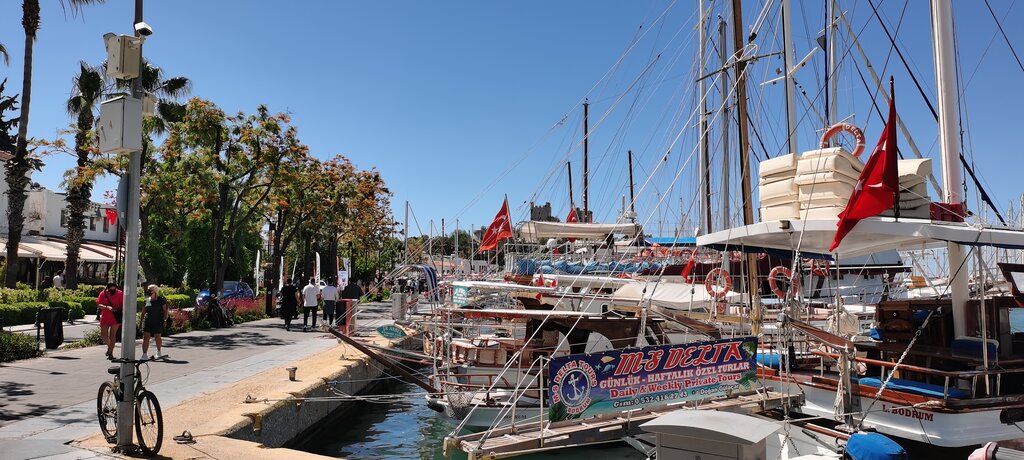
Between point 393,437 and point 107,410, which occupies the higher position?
point 107,410

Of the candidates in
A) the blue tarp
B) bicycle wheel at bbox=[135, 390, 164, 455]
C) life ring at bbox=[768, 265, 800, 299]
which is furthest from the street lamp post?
life ring at bbox=[768, 265, 800, 299]

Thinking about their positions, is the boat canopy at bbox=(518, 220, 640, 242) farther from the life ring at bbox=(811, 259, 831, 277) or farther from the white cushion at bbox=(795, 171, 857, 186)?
the white cushion at bbox=(795, 171, 857, 186)

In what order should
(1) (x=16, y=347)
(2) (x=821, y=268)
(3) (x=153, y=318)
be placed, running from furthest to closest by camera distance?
(2) (x=821, y=268) → (3) (x=153, y=318) → (1) (x=16, y=347)

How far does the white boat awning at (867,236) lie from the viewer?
8109 millimetres

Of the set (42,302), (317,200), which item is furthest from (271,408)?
(317,200)

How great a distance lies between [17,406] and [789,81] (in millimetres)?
15685

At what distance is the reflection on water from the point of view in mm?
11711

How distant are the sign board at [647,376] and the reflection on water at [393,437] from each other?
2594 millimetres

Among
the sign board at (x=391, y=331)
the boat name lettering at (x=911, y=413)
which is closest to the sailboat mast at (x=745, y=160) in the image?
the boat name lettering at (x=911, y=413)

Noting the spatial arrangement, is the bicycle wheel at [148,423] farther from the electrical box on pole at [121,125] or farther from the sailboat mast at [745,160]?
→ the sailboat mast at [745,160]

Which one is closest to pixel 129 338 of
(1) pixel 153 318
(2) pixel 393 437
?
(2) pixel 393 437

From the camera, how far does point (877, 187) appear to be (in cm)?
822

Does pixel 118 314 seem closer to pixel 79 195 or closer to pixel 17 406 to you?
pixel 17 406

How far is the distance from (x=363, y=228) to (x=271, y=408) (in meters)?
31.6
